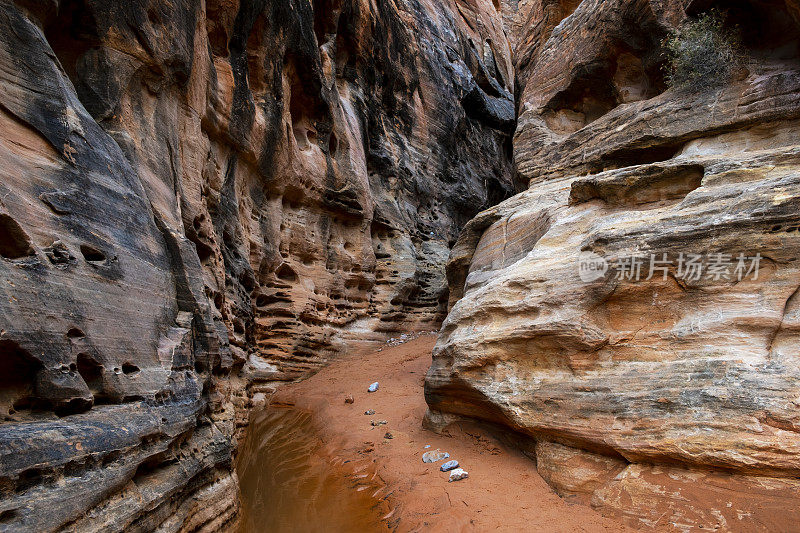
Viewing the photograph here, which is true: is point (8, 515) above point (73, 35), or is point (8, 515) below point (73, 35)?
below

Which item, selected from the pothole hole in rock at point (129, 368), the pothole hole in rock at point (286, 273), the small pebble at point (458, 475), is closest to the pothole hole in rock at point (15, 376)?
the pothole hole in rock at point (129, 368)

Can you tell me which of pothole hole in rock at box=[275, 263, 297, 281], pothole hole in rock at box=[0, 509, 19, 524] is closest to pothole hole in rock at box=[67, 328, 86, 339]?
pothole hole in rock at box=[0, 509, 19, 524]

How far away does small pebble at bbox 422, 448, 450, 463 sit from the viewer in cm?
659

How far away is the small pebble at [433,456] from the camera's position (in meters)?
6.59

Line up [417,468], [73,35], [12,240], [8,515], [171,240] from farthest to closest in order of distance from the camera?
[417,468], [171,240], [73,35], [12,240], [8,515]

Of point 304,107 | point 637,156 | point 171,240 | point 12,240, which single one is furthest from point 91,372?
point 304,107

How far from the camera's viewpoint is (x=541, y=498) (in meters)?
5.17

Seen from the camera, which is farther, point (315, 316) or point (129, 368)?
point (315, 316)

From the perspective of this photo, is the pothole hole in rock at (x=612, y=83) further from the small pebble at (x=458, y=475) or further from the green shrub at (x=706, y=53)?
the small pebble at (x=458, y=475)

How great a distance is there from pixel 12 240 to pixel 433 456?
577 cm

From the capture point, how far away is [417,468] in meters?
6.45

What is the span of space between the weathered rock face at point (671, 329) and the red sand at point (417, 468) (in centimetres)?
38

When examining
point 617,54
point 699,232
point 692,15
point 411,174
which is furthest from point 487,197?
point 699,232

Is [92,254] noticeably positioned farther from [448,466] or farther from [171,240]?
[448,466]
